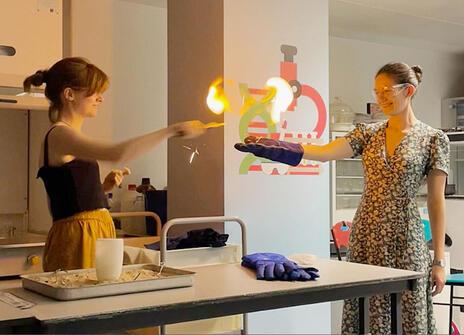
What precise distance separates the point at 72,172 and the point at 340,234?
8.65 feet

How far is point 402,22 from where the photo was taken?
4801 millimetres

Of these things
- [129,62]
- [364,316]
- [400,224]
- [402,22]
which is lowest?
[364,316]

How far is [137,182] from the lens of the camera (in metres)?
3.97

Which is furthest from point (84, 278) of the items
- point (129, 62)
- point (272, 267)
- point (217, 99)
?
point (129, 62)

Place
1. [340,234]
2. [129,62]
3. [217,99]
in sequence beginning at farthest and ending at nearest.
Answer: [340,234], [129,62], [217,99]

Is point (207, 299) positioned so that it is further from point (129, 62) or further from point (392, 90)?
point (129, 62)

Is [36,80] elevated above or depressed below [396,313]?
above

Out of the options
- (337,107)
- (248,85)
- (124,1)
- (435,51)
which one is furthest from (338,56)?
(248,85)

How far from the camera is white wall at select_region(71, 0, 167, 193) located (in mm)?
3730

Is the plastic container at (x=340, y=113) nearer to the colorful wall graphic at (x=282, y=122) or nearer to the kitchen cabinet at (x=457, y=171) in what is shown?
the kitchen cabinet at (x=457, y=171)

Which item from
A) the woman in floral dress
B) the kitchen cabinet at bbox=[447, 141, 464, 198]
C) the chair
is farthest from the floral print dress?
the kitchen cabinet at bbox=[447, 141, 464, 198]

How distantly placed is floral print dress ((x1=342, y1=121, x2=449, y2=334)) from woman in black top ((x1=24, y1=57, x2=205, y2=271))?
2.52 ft

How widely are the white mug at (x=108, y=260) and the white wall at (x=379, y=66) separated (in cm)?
379

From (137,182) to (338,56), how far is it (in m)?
2.23
